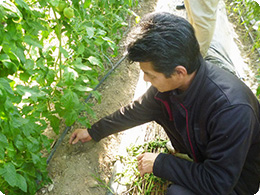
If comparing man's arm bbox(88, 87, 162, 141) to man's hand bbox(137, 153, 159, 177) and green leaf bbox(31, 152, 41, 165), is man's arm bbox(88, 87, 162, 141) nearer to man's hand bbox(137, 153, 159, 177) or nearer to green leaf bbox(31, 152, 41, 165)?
man's hand bbox(137, 153, 159, 177)

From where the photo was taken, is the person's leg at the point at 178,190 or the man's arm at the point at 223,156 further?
the person's leg at the point at 178,190

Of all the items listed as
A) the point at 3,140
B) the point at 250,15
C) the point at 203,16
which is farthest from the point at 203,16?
the point at 3,140

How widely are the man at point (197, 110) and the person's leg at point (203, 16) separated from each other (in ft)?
3.93

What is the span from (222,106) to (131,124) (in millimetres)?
644

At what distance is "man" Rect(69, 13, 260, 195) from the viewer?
1.24m

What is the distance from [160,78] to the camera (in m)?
1.33

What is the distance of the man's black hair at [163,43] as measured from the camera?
1232 millimetres

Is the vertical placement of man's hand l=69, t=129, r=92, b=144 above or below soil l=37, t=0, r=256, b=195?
above

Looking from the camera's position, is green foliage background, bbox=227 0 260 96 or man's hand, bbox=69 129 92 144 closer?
man's hand, bbox=69 129 92 144

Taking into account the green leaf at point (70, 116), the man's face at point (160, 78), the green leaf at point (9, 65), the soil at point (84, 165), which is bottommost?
the soil at point (84, 165)

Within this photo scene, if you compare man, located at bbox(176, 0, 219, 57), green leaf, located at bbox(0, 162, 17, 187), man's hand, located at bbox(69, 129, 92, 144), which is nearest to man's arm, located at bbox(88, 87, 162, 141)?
man's hand, located at bbox(69, 129, 92, 144)

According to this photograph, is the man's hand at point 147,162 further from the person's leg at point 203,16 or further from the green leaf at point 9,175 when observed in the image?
the person's leg at point 203,16

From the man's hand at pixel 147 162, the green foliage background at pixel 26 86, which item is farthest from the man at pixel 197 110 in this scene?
the green foliage background at pixel 26 86

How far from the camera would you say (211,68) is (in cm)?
141
